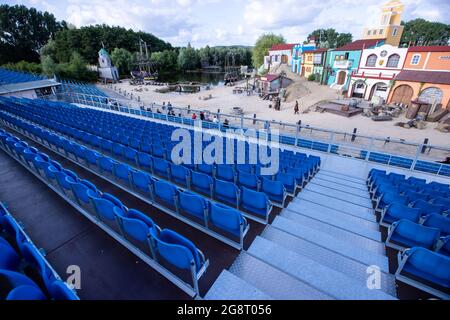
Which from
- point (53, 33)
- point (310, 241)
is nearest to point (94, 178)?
point (310, 241)

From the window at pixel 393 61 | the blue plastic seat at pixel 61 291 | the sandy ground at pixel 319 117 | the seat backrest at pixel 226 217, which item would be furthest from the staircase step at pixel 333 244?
the window at pixel 393 61

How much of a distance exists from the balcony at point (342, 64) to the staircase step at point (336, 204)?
1373 inches

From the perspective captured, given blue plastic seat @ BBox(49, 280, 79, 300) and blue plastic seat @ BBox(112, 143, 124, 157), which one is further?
blue plastic seat @ BBox(112, 143, 124, 157)

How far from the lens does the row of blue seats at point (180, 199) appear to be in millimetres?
3074

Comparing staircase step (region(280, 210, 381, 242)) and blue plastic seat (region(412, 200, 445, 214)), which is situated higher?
blue plastic seat (region(412, 200, 445, 214))

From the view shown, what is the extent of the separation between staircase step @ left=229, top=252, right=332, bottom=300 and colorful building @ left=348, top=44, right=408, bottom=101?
3073cm

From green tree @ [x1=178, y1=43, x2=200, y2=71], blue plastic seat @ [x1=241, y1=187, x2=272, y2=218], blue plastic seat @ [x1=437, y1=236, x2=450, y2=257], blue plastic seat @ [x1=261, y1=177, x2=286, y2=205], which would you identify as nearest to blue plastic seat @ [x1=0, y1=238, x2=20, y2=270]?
blue plastic seat @ [x1=241, y1=187, x2=272, y2=218]

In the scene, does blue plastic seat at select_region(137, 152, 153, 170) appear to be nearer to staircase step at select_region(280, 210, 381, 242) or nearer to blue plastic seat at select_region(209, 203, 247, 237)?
blue plastic seat at select_region(209, 203, 247, 237)

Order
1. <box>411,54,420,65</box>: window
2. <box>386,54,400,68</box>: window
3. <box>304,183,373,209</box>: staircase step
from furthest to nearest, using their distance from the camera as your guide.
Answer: <box>386,54,400,68</box>: window
<box>411,54,420,65</box>: window
<box>304,183,373,209</box>: staircase step

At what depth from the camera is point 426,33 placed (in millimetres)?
61875

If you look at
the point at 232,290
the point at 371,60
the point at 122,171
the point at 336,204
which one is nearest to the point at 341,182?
the point at 336,204

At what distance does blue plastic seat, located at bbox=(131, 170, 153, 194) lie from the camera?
4.00 m
